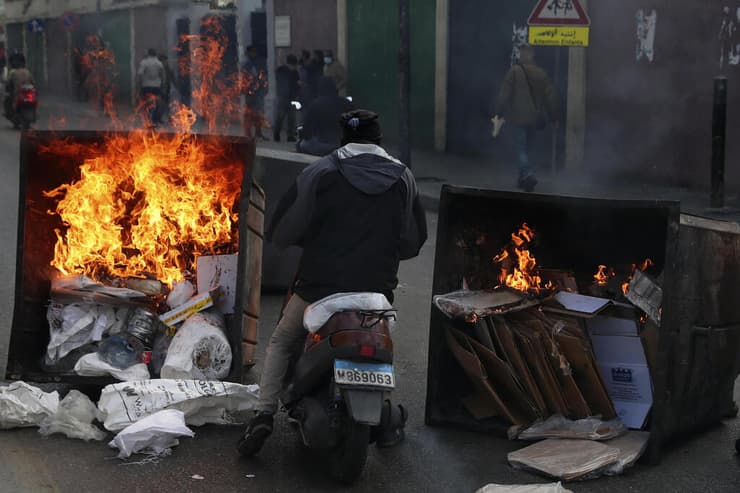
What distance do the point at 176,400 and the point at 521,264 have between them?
195cm

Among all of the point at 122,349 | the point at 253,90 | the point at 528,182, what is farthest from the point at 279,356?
the point at 253,90

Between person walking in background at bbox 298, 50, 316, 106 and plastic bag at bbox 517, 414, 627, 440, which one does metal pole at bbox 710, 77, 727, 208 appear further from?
person walking in background at bbox 298, 50, 316, 106

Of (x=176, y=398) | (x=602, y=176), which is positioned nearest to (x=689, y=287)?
(x=176, y=398)

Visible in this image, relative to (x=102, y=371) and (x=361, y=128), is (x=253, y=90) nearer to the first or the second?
(x=102, y=371)

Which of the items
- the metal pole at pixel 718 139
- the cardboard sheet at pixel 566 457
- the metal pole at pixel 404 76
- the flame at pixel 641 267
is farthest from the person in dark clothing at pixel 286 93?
the cardboard sheet at pixel 566 457

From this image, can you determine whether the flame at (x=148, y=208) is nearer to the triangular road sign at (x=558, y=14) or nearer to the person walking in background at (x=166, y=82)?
the triangular road sign at (x=558, y=14)

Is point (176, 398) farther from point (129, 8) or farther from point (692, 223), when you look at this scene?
point (129, 8)

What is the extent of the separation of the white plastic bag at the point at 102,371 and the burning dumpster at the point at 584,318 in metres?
1.53

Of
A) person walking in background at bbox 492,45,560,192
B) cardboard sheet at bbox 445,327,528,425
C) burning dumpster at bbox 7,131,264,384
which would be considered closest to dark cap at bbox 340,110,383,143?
burning dumpster at bbox 7,131,264,384

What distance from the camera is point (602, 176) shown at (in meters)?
16.2

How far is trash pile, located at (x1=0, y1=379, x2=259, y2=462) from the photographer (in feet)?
18.1

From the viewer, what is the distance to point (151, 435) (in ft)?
17.8

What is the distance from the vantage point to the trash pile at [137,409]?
5.51 metres

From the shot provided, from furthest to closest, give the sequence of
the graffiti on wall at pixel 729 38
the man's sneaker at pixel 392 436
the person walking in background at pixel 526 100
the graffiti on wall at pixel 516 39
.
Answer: the graffiti on wall at pixel 516 39
the person walking in background at pixel 526 100
the graffiti on wall at pixel 729 38
the man's sneaker at pixel 392 436
